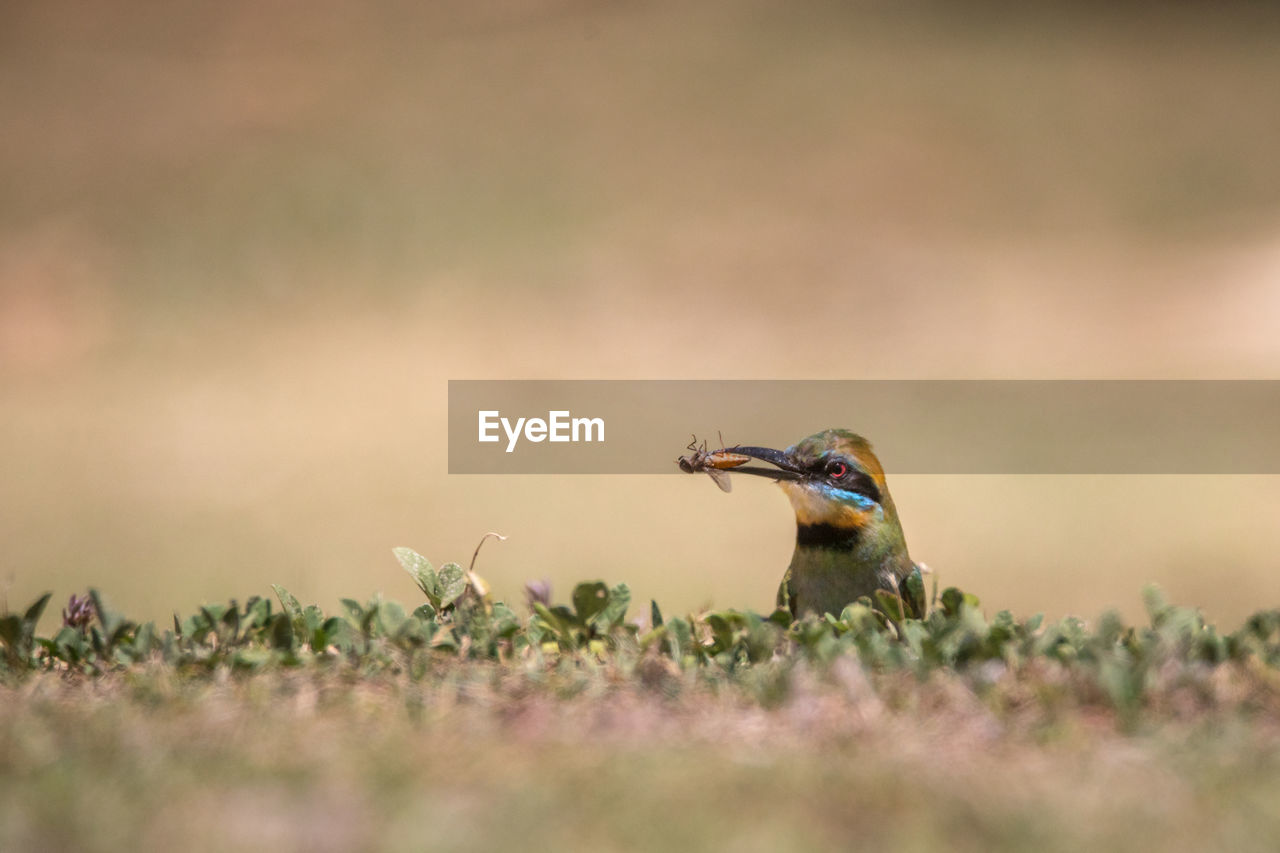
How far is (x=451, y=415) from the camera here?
7.75 m

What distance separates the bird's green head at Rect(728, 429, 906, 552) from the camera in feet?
9.13

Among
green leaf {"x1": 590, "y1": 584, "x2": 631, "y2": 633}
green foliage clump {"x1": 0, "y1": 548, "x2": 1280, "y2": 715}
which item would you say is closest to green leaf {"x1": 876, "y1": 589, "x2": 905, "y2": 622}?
green foliage clump {"x1": 0, "y1": 548, "x2": 1280, "y2": 715}

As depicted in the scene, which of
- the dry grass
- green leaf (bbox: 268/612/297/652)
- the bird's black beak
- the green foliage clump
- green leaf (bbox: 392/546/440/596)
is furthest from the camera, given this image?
the bird's black beak

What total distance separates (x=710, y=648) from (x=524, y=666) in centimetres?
32

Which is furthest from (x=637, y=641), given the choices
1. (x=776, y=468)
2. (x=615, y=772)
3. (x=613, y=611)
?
(x=776, y=468)

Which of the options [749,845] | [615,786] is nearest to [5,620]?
[615,786]

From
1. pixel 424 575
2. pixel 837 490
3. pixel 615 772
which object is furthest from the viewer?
pixel 837 490

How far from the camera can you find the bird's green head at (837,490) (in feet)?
9.13

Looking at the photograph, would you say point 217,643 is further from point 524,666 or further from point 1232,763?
point 1232,763

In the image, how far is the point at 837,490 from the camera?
281 centimetres

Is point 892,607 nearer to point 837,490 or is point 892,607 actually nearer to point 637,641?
point 637,641

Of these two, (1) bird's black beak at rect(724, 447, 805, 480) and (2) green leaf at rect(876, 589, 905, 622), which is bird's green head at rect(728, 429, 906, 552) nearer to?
(1) bird's black beak at rect(724, 447, 805, 480)

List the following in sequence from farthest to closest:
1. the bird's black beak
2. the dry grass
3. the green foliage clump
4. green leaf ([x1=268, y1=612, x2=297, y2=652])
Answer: the bird's black beak → green leaf ([x1=268, y1=612, x2=297, y2=652]) → the green foliage clump → the dry grass

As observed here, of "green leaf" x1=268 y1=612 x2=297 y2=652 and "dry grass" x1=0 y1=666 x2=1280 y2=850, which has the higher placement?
"green leaf" x1=268 y1=612 x2=297 y2=652
